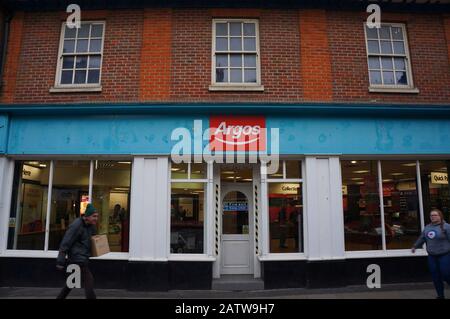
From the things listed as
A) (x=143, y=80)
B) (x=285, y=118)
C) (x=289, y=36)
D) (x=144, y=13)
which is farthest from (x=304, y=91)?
(x=144, y=13)

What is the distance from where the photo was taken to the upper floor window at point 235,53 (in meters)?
9.14

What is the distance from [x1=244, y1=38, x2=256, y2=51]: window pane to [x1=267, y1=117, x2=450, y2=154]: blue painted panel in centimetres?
199

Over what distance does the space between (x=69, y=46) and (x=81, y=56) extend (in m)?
0.45

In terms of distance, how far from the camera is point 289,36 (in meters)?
9.20

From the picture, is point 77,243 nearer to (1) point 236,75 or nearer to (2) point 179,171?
(2) point 179,171

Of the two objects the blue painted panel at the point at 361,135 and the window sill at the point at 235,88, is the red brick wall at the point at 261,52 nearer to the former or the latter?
the window sill at the point at 235,88

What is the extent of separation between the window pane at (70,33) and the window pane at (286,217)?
20.7ft

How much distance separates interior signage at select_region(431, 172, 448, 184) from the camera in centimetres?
928

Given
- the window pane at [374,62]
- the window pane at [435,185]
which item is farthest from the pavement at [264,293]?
the window pane at [374,62]

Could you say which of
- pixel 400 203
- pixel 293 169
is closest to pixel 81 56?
pixel 293 169

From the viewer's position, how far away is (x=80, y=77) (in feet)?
30.4

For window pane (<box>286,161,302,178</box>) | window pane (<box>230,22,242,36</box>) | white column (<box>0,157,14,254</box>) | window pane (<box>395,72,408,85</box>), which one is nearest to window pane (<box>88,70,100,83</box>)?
white column (<box>0,157,14,254</box>)

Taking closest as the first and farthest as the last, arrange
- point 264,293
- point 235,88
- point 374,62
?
point 264,293
point 235,88
point 374,62

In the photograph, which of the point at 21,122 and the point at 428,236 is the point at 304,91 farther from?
the point at 21,122
